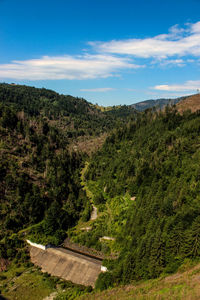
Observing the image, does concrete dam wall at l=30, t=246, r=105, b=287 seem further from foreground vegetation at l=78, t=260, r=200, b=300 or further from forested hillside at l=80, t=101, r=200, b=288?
foreground vegetation at l=78, t=260, r=200, b=300

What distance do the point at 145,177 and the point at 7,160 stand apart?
2111 inches

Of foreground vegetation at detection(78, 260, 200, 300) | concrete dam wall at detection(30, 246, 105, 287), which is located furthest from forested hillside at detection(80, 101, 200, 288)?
concrete dam wall at detection(30, 246, 105, 287)

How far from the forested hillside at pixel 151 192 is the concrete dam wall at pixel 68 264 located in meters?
5.21

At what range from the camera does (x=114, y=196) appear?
81312 millimetres

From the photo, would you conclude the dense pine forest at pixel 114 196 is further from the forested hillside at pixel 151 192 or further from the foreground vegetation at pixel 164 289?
the foreground vegetation at pixel 164 289

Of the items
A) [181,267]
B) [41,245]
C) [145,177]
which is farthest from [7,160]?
[181,267]

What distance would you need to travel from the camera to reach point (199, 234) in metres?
35.4

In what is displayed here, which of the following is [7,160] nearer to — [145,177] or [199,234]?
[145,177]

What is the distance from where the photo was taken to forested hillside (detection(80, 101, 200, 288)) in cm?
3781

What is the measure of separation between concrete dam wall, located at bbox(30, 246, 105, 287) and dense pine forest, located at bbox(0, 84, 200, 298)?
3.06m

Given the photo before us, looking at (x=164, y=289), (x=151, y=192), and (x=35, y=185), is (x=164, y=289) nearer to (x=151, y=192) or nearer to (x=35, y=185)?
(x=151, y=192)

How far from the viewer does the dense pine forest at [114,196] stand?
39.2 metres

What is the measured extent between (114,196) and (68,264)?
1412 inches

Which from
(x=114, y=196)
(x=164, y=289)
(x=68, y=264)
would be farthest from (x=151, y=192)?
(x=164, y=289)
